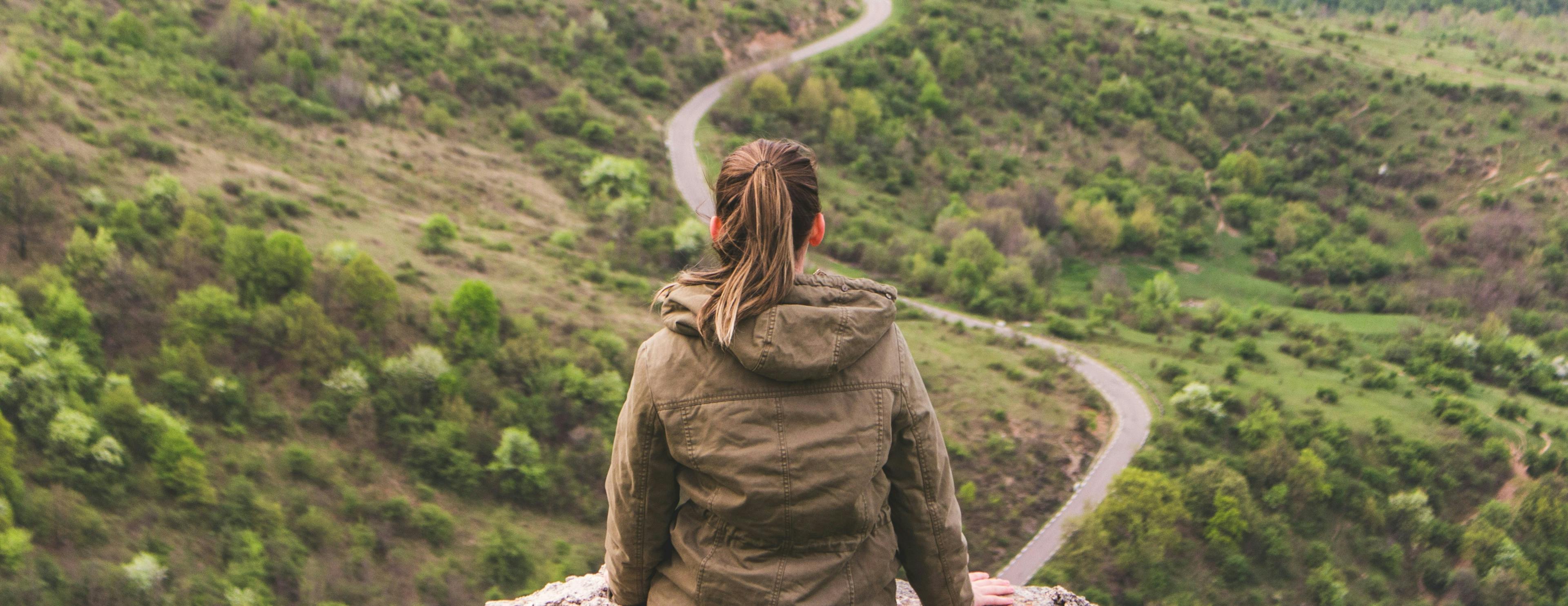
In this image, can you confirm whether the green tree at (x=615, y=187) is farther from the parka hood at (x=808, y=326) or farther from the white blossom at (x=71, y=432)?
the parka hood at (x=808, y=326)

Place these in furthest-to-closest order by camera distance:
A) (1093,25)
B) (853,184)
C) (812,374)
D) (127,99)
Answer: (1093,25)
(853,184)
(127,99)
(812,374)

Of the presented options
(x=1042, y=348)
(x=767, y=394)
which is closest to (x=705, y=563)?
(x=767, y=394)

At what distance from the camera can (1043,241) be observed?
6016 cm

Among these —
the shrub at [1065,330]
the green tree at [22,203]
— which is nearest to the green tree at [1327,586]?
the shrub at [1065,330]

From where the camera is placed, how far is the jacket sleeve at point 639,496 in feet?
11.7

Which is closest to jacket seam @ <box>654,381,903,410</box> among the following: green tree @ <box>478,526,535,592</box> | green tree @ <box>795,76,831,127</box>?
green tree @ <box>478,526,535,592</box>

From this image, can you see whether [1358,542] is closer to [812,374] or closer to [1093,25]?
[812,374]

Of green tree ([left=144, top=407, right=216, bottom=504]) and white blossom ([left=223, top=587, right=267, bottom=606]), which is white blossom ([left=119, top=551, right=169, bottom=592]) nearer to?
white blossom ([left=223, top=587, right=267, bottom=606])

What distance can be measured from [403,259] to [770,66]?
1565 inches

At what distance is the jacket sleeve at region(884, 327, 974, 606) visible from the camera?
143 inches

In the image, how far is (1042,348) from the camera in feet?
151

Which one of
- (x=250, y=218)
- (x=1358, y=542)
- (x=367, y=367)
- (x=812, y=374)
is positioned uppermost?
(x=812, y=374)

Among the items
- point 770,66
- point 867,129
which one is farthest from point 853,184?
point 770,66

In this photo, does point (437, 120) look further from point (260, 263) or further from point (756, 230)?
point (756, 230)
